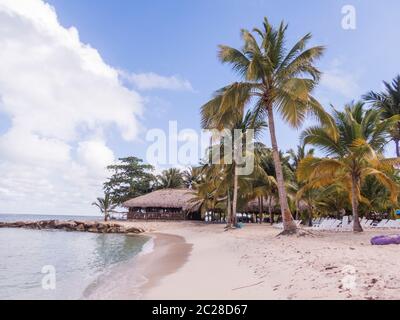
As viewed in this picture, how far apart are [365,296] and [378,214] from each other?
29.2 m

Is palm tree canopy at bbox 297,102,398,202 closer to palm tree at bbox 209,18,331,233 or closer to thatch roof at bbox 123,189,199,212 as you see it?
palm tree at bbox 209,18,331,233

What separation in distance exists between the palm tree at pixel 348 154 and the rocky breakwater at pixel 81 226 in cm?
1822

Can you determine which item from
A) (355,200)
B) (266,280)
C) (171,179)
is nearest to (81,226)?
(171,179)

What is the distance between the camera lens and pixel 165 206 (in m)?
34.4

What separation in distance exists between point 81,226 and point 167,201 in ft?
28.3

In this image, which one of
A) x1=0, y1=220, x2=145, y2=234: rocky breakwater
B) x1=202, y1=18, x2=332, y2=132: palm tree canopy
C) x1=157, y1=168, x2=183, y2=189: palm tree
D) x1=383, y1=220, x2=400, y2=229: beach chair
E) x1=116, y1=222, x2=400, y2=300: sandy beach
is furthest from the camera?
x1=157, y1=168, x2=183, y2=189: palm tree

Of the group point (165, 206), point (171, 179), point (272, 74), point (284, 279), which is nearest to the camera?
point (284, 279)

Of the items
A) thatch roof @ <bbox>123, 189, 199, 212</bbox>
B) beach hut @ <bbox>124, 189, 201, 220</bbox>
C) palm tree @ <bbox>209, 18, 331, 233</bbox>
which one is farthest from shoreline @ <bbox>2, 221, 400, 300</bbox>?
beach hut @ <bbox>124, 189, 201, 220</bbox>

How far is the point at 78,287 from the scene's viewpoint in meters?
7.22

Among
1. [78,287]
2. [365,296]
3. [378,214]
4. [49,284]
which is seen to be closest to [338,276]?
[365,296]

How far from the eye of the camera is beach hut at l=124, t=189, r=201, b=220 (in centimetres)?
3441

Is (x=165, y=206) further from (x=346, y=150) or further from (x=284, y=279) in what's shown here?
(x=284, y=279)

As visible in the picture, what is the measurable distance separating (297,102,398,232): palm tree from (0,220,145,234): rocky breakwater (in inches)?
717
